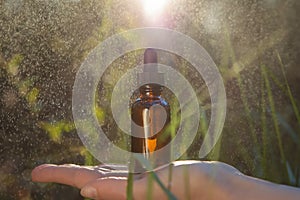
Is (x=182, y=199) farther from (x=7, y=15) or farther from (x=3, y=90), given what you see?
(x=7, y=15)

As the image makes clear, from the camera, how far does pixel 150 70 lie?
1481mm

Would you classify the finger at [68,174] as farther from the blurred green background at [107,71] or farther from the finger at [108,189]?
the blurred green background at [107,71]

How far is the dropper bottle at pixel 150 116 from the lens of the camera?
149 cm

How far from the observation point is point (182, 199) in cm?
101

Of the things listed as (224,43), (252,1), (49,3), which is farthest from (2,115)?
(252,1)

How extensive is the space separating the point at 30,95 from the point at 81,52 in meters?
0.23

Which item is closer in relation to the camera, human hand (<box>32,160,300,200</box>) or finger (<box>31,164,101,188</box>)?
human hand (<box>32,160,300,200</box>)

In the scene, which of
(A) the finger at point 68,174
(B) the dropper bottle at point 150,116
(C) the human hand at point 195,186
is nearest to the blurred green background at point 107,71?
(B) the dropper bottle at point 150,116

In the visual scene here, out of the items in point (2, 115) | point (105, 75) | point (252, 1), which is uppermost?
point (252, 1)

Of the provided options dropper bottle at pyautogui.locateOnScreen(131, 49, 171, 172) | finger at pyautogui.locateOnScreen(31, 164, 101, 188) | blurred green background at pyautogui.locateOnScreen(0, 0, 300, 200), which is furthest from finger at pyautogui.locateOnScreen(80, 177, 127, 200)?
blurred green background at pyautogui.locateOnScreen(0, 0, 300, 200)

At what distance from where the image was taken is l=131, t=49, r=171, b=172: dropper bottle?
1.49 meters

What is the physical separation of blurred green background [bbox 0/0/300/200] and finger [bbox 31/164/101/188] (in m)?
0.62

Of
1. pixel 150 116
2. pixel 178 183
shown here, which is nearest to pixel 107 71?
pixel 150 116

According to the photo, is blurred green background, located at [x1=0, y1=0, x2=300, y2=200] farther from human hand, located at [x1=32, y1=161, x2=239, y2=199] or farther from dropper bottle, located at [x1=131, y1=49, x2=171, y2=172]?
human hand, located at [x1=32, y1=161, x2=239, y2=199]
